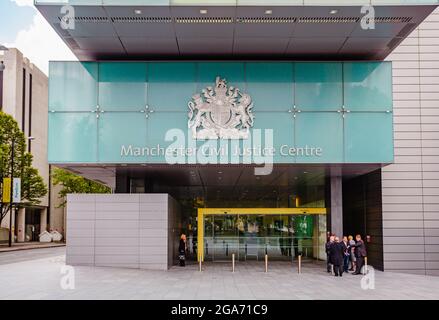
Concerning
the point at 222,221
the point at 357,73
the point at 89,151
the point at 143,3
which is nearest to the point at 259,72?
the point at 357,73

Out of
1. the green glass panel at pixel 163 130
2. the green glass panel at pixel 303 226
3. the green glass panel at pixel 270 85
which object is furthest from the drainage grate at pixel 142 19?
the green glass panel at pixel 303 226

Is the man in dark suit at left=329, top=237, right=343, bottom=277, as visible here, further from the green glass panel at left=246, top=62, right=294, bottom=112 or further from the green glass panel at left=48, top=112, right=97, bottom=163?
the green glass panel at left=48, top=112, right=97, bottom=163

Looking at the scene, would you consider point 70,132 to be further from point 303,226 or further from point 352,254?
point 303,226

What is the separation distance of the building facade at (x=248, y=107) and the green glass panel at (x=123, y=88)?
39 millimetres

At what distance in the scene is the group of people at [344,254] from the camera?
2145 cm

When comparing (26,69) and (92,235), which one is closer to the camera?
(92,235)

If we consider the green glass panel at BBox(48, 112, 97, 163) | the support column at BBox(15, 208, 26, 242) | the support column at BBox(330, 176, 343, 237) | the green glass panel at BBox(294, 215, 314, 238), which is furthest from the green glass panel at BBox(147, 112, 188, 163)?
the support column at BBox(15, 208, 26, 242)

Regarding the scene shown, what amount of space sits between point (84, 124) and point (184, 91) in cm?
406

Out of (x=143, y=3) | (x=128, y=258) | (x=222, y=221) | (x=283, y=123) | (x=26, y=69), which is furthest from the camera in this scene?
(x=26, y=69)

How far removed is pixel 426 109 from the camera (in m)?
24.5

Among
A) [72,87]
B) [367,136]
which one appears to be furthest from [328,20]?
[72,87]

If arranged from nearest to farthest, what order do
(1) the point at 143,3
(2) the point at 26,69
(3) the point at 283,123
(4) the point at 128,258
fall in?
(1) the point at 143,3
(3) the point at 283,123
(4) the point at 128,258
(2) the point at 26,69

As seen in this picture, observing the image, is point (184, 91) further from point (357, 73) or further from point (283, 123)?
point (357, 73)

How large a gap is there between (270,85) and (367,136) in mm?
4217
